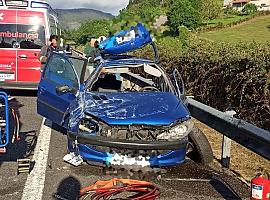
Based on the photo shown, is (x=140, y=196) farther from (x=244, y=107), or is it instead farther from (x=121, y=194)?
(x=244, y=107)

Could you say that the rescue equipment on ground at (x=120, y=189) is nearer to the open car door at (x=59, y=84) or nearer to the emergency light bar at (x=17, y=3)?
the open car door at (x=59, y=84)

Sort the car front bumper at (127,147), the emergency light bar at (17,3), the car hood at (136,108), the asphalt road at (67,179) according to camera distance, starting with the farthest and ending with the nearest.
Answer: the emergency light bar at (17,3), the car hood at (136,108), the car front bumper at (127,147), the asphalt road at (67,179)

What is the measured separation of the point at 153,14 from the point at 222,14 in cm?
9723

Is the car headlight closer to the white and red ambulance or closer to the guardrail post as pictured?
the guardrail post

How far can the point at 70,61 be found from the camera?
25.2ft

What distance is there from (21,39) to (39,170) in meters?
7.61

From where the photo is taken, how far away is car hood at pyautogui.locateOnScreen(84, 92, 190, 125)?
19.1 ft

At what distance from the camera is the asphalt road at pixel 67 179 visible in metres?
5.13

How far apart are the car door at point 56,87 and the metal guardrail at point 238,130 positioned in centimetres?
203

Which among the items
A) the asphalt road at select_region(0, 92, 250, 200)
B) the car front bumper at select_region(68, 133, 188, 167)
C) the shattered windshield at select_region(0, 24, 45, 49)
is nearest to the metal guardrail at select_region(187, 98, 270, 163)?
the asphalt road at select_region(0, 92, 250, 200)

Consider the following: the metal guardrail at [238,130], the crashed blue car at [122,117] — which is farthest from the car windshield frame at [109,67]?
the metal guardrail at [238,130]

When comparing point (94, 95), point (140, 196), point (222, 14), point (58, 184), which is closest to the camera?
point (140, 196)

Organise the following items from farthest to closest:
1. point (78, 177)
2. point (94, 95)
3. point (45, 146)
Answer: point (45, 146), point (94, 95), point (78, 177)

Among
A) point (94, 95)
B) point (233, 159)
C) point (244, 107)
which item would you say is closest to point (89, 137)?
point (94, 95)
